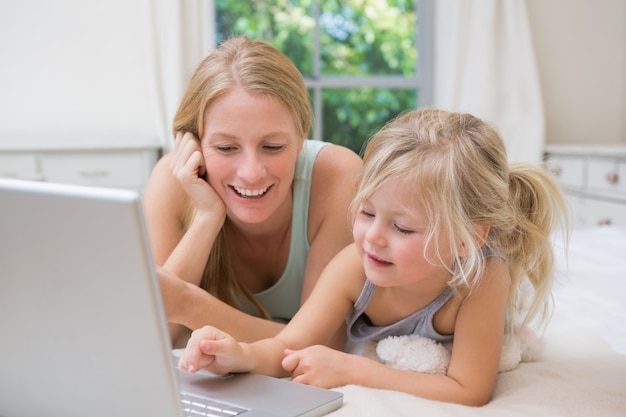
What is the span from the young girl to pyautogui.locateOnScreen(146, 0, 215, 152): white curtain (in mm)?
2391

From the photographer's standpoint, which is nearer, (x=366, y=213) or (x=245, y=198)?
(x=366, y=213)

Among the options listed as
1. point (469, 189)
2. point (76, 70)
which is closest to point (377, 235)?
point (469, 189)

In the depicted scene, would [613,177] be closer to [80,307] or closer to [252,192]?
[252,192]

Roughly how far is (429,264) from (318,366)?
220mm

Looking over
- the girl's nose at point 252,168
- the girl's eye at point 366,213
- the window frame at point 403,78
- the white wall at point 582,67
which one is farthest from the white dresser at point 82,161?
the girl's eye at point 366,213

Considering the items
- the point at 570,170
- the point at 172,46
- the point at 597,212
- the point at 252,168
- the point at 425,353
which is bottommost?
the point at 597,212

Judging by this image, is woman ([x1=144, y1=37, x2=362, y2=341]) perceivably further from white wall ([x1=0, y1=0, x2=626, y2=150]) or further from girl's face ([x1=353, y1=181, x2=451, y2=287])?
white wall ([x1=0, y1=0, x2=626, y2=150])

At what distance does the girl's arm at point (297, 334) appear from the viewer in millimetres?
979

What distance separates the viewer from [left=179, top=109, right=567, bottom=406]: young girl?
1049mm

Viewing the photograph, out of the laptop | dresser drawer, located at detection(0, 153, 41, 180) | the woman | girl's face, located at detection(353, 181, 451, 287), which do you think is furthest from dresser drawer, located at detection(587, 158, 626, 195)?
the laptop

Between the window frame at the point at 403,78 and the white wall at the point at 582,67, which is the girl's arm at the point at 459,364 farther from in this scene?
the white wall at the point at 582,67

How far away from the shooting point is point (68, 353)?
0.72m

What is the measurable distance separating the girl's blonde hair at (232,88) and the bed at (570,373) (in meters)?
0.57

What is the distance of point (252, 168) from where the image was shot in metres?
1.31
